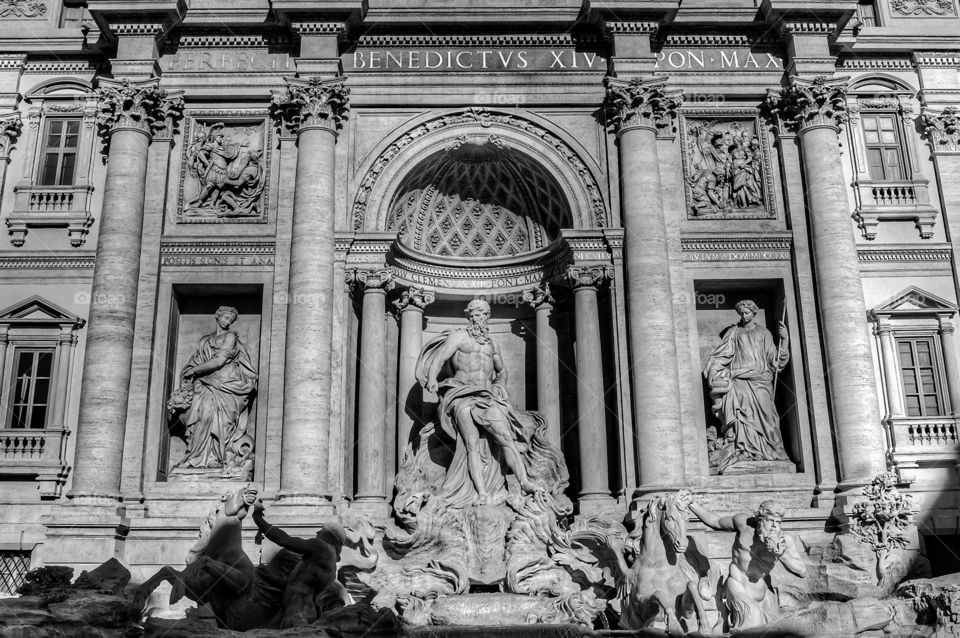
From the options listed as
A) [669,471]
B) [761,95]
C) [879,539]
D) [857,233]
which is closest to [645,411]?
[669,471]

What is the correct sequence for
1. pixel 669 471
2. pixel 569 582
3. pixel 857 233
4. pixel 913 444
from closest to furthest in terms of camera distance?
pixel 569 582 < pixel 669 471 < pixel 913 444 < pixel 857 233

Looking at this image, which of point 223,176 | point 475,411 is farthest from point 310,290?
point 475,411

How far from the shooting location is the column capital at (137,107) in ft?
65.3

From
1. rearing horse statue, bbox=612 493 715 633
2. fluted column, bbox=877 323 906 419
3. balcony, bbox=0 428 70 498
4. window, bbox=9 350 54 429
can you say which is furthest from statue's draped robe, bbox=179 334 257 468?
fluted column, bbox=877 323 906 419

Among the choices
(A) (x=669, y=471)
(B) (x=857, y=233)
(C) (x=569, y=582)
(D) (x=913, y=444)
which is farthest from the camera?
(B) (x=857, y=233)

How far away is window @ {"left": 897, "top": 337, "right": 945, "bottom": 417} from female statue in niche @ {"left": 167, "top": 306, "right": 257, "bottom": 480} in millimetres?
13199

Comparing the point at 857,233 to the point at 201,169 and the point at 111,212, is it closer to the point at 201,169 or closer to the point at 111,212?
the point at 201,169

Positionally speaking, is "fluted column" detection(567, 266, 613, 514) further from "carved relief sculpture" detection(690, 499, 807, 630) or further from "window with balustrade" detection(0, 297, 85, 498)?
"window with balustrade" detection(0, 297, 85, 498)

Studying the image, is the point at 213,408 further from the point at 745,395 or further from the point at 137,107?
the point at 745,395

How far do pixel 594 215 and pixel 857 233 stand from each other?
563cm

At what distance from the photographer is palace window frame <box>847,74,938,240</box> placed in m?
20.5

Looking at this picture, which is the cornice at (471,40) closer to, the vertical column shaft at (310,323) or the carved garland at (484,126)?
the carved garland at (484,126)

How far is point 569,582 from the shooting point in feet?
54.7

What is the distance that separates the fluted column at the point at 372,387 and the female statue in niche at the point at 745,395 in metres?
6.54
